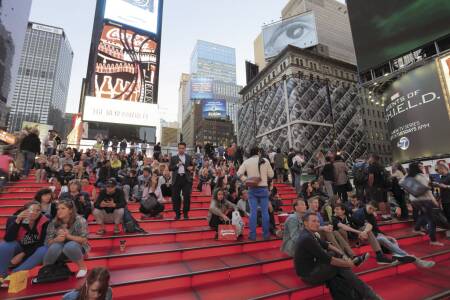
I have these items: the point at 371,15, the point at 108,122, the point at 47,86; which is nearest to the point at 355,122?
the point at 371,15

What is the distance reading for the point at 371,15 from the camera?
22.1 m

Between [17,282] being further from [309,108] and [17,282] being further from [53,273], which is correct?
[309,108]

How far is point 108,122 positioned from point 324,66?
4215 cm

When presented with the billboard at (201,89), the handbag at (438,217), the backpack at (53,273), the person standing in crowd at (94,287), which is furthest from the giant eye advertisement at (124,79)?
the billboard at (201,89)

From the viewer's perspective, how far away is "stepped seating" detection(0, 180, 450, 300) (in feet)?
10.7

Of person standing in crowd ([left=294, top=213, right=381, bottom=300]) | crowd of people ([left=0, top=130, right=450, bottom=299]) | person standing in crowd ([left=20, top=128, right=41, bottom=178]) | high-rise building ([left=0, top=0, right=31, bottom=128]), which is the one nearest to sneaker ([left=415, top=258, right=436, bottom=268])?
crowd of people ([left=0, top=130, right=450, bottom=299])

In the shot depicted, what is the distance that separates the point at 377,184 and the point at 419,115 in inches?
636

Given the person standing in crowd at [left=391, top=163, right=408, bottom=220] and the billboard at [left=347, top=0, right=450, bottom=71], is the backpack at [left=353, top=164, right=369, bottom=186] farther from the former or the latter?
the billboard at [left=347, top=0, right=450, bottom=71]

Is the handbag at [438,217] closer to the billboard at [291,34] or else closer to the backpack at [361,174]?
the backpack at [361,174]

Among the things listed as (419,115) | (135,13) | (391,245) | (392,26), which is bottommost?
(391,245)

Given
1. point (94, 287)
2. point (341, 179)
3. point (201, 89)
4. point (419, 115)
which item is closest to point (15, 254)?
point (94, 287)

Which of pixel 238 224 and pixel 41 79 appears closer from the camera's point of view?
pixel 238 224

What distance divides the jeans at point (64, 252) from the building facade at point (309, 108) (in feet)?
110

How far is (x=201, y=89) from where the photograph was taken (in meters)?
72.7
